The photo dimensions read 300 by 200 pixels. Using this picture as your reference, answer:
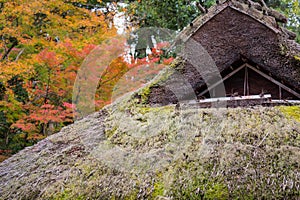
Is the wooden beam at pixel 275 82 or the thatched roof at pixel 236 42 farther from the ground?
the thatched roof at pixel 236 42

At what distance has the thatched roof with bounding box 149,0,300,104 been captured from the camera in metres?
2.81

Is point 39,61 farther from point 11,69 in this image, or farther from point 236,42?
point 236,42

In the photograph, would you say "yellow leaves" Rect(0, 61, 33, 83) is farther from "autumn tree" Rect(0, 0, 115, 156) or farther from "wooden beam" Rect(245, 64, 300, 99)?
"wooden beam" Rect(245, 64, 300, 99)

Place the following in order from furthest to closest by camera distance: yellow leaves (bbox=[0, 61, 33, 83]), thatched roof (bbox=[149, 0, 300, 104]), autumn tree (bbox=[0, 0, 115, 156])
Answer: autumn tree (bbox=[0, 0, 115, 156]) → yellow leaves (bbox=[0, 61, 33, 83]) → thatched roof (bbox=[149, 0, 300, 104])

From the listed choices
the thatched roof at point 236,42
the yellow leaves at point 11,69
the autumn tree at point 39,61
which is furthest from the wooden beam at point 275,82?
the yellow leaves at point 11,69

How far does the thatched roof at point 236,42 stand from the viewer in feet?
9.22

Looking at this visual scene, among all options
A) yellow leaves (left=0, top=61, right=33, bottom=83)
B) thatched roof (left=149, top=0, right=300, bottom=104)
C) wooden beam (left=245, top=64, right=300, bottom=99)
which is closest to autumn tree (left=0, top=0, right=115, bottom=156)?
yellow leaves (left=0, top=61, right=33, bottom=83)

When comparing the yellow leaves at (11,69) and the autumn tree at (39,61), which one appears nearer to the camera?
the yellow leaves at (11,69)

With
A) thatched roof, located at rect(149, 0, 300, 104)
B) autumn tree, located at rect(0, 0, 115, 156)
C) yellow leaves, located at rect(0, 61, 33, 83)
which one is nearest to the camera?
thatched roof, located at rect(149, 0, 300, 104)

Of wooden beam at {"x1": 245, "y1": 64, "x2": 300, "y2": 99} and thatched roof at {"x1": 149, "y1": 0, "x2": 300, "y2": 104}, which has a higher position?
thatched roof at {"x1": 149, "y1": 0, "x2": 300, "y2": 104}

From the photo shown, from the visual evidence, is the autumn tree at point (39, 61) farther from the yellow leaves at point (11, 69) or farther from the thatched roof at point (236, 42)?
the thatched roof at point (236, 42)

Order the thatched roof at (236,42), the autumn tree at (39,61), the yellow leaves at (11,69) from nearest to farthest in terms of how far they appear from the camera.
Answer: the thatched roof at (236,42) → the yellow leaves at (11,69) → the autumn tree at (39,61)

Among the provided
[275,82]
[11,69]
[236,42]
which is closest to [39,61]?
[11,69]

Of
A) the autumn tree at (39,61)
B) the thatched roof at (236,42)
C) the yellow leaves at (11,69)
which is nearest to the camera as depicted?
the thatched roof at (236,42)
